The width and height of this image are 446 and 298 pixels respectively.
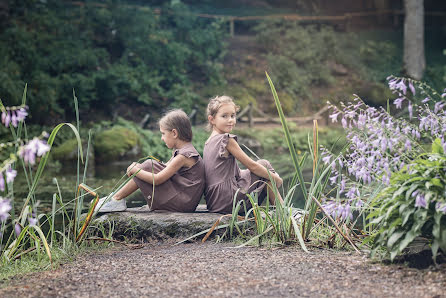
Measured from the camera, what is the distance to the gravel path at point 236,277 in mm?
2219

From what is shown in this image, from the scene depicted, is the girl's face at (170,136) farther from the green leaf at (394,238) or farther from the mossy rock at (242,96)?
the mossy rock at (242,96)

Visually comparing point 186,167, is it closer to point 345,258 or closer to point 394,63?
point 345,258

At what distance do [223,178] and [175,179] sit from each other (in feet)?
1.17

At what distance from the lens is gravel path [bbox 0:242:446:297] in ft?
7.28

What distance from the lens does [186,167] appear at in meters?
3.91

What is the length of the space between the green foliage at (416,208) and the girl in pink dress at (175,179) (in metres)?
1.67

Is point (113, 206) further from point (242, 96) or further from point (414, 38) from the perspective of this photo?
point (414, 38)

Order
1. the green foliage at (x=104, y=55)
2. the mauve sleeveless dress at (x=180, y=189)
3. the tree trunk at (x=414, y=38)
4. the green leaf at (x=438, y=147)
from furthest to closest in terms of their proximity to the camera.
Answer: the tree trunk at (x=414, y=38) < the green foliage at (x=104, y=55) < the mauve sleeveless dress at (x=180, y=189) < the green leaf at (x=438, y=147)

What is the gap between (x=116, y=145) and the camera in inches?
392

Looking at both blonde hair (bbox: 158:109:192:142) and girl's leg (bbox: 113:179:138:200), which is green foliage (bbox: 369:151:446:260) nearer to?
blonde hair (bbox: 158:109:192:142)

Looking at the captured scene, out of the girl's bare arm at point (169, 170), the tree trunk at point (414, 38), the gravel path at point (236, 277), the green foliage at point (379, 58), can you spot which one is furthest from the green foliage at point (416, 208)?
the green foliage at point (379, 58)

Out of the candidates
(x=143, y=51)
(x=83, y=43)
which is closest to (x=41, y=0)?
(x=83, y=43)

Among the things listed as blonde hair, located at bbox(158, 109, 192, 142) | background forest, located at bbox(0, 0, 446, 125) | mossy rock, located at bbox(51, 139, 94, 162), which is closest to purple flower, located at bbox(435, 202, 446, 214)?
blonde hair, located at bbox(158, 109, 192, 142)

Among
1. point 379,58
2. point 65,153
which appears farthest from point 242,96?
point 65,153
